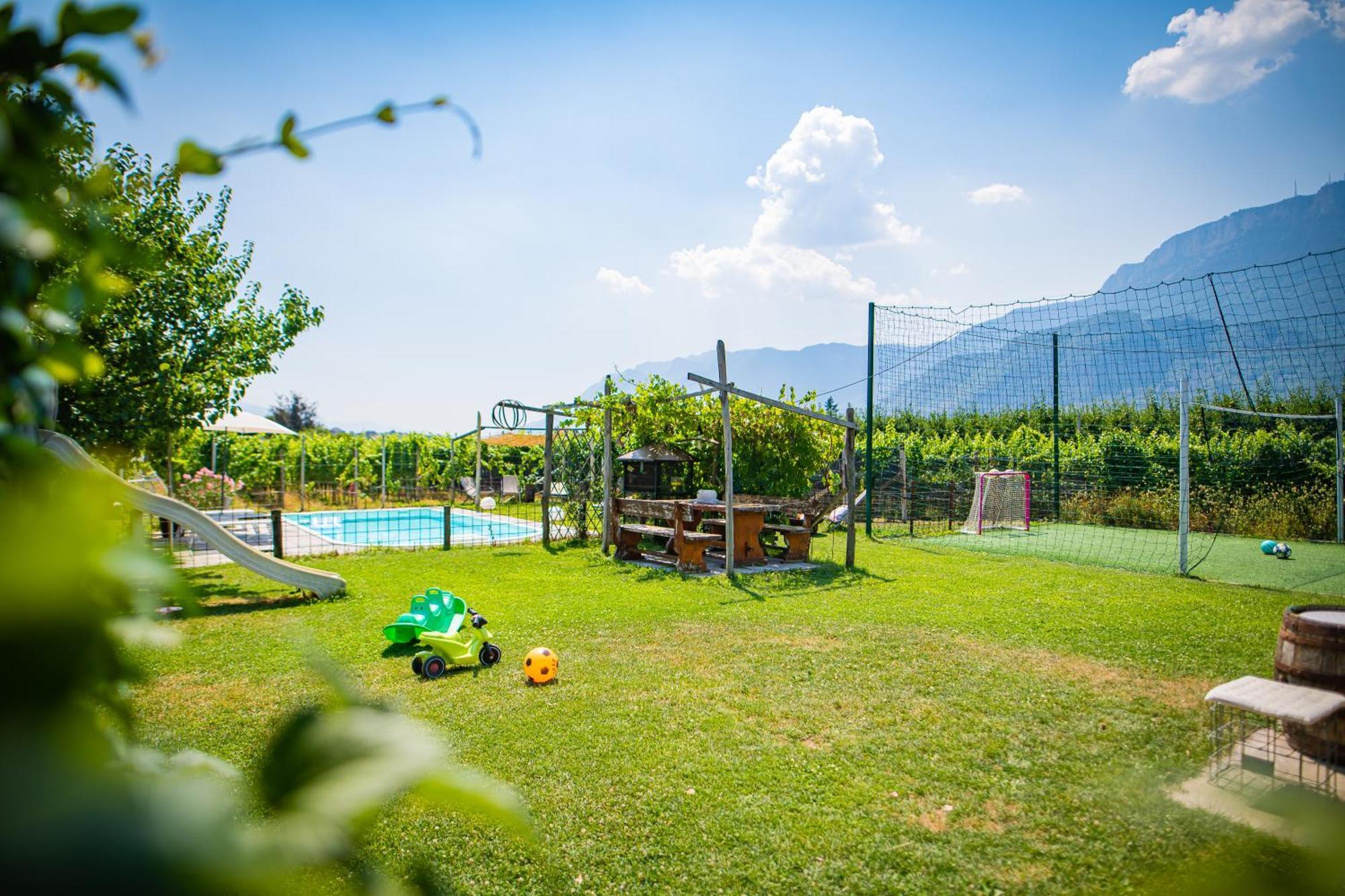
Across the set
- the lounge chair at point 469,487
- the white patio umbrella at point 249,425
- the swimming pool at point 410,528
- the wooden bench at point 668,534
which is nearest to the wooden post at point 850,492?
the wooden bench at point 668,534

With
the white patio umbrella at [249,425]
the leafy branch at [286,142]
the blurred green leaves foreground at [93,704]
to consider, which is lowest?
the blurred green leaves foreground at [93,704]

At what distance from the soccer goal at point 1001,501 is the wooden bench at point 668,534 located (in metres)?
8.48

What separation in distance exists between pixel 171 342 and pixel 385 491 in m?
14.5

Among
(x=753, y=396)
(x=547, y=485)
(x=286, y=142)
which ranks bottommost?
(x=547, y=485)

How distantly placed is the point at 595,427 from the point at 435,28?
11271mm

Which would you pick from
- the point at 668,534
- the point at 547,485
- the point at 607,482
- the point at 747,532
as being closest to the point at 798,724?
the point at 668,534

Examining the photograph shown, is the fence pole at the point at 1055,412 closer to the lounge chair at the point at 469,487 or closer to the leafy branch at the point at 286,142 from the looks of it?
the lounge chair at the point at 469,487

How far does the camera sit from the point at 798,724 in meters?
4.34

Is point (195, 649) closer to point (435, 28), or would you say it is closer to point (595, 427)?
point (435, 28)

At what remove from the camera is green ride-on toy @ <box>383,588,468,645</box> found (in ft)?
19.3

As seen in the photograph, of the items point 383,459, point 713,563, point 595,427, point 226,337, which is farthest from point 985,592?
point 383,459

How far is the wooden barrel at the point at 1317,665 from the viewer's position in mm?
3691

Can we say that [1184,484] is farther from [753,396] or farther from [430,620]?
[430,620]

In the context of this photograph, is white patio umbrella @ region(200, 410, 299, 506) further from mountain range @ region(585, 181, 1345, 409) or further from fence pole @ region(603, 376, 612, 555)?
fence pole @ region(603, 376, 612, 555)
